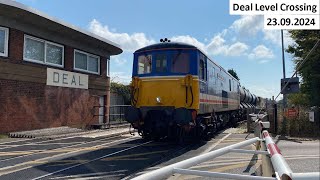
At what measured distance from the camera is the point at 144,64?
13938 millimetres

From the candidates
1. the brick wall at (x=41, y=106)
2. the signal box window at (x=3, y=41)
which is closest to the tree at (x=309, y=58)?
the brick wall at (x=41, y=106)

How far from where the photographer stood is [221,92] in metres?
18.3

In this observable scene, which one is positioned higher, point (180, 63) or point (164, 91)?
point (180, 63)

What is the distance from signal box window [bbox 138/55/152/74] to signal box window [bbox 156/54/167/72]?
0.34 metres

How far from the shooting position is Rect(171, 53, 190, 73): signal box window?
43.1ft

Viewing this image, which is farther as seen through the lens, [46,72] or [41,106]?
[46,72]

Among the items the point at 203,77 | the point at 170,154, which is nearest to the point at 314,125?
the point at 203,77

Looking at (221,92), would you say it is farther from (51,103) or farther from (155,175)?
(155,175)

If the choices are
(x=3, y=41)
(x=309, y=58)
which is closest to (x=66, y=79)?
(x=3, y=41)

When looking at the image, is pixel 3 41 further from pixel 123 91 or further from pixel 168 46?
pixel 123 91

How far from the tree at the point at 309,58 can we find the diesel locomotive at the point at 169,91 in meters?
9.14

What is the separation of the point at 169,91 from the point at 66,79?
835cm

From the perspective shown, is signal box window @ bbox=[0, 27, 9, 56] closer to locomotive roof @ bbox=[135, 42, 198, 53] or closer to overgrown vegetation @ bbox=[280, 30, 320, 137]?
locomotive roof @ bbox=[135, 42, 198, 53]

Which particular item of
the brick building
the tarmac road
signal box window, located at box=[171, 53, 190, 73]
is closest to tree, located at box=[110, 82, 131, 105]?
the brick building
